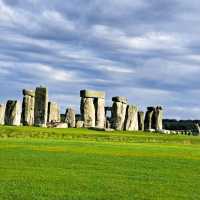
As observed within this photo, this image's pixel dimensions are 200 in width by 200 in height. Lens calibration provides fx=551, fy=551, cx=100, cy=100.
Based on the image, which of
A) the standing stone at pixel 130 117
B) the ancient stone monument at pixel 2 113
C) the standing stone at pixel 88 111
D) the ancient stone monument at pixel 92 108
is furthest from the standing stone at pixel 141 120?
the ancient stone monument at pixel 2 113

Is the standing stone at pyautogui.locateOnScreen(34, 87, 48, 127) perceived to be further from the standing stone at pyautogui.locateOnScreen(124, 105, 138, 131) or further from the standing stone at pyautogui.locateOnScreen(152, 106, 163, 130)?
the standing stone at pyautogui.locateOnScreen(152, 106, 163, 130)

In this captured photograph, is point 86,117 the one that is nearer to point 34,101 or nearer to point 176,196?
point 34,101

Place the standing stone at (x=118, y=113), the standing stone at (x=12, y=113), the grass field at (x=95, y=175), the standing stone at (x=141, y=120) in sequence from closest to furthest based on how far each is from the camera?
the grass field at (x=95, y=175), the standing stone at (x=12, y=113), the standing stone at (x=118, y=113), the standing stone at (x=141, y=120)

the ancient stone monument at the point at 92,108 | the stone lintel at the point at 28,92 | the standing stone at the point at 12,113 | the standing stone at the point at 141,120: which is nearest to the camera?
the standing stone at the point at 12,113

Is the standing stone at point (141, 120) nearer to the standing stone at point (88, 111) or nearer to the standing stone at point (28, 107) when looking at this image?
the standing stone at point (88, 111)

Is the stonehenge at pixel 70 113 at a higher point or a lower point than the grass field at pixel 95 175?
higher

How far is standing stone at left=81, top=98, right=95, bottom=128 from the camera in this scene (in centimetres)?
5675

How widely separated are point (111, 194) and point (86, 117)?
4361 centimetres

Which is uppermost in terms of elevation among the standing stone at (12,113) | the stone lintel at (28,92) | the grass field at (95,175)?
the stone lintel at (28,92)

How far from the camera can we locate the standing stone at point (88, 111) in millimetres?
56750

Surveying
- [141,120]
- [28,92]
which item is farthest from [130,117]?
[28,92]

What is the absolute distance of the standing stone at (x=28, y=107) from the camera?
55447mm

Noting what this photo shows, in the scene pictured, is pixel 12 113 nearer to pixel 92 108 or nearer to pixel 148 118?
pixel 92 108

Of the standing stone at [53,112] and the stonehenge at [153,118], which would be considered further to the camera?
the stonehenge at [153,118]
